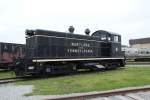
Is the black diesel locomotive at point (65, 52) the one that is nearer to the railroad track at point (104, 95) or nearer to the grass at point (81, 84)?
the grass at point (81, 84)

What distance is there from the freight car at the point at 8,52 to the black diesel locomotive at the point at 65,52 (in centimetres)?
564

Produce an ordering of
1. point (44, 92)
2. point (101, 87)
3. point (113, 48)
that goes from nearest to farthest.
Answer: point (44, 92) < point (101, 87) < point (113, 48)

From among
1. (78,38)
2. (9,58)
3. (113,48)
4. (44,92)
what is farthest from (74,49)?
(44,92)

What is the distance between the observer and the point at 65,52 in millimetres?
19234

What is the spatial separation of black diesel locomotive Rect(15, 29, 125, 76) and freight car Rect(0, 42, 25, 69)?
18.5ft

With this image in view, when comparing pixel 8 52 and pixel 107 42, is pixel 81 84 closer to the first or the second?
pixel 107 42

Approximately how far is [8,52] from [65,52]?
7.25m

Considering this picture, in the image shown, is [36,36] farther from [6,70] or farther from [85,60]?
[6,70]

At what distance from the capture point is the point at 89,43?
844 inches

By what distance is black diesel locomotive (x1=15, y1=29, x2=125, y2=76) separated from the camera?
17.3 metres

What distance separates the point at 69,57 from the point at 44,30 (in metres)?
2.78

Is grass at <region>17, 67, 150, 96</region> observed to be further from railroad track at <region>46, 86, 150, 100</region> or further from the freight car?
the freight car

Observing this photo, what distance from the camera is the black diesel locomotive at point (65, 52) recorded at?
680 inches

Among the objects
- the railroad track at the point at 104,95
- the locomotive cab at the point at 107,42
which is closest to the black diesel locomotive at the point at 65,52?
the locomotive cab at the point at 107,42
